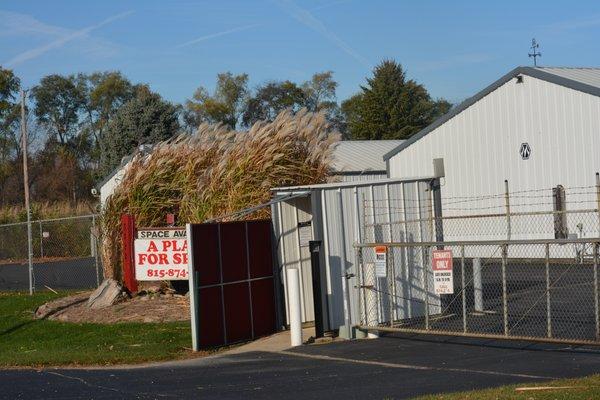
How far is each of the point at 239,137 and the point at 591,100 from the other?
12383 mm

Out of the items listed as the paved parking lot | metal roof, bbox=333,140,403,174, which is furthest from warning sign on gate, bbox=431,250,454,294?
metal roof, bbox=333,140,403,174

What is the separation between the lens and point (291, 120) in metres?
21.1

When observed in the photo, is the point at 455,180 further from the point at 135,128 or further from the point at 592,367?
the point at 135,128

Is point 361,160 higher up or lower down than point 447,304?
higher up

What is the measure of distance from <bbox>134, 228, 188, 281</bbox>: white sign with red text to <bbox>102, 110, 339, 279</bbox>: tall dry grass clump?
32.9 inches

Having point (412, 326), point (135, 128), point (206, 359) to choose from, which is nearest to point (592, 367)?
point (412, 326)

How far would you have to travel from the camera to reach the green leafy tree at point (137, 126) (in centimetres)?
5688

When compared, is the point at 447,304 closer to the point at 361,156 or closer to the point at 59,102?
the point at 361,156

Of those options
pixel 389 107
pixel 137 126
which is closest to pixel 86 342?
pixel 137 126

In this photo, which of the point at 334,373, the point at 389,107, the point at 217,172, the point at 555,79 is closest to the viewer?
the point at 334,373

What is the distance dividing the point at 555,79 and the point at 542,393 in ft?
68.9

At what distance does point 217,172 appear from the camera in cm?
2041

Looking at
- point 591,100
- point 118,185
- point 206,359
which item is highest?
point 591,100

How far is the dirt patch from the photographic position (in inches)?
759
